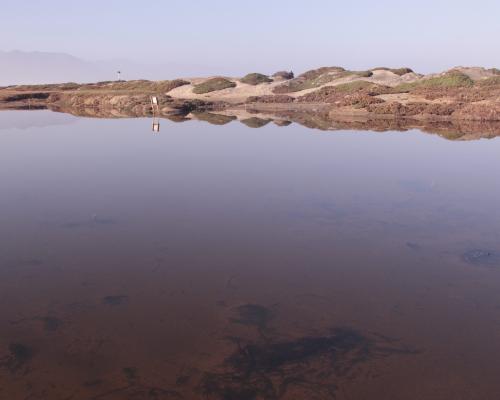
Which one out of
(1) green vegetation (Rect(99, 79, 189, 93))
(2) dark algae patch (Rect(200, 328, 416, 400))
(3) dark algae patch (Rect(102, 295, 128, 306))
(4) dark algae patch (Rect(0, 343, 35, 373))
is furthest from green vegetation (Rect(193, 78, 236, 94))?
(2) dark algae patch (Rect(200, 328, 416, 400))

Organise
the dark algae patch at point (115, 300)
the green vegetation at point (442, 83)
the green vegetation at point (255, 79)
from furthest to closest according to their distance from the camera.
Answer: the green vegetation at point (255, 79)
the green vegetation at point (442, 83)
the dark algae patch at point (115, 300)

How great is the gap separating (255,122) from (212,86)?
36.0 m

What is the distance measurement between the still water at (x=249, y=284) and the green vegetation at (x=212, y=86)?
2220 inches

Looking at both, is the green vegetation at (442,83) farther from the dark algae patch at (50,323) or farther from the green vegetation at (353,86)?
the dark algae patch at (50,323)

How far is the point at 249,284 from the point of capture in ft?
35.9

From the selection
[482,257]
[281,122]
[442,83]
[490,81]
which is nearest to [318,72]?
[442,83]

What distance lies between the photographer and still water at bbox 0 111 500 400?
7719 mm

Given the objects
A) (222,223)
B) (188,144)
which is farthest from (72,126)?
(222,223)

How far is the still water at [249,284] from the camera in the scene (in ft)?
25.3

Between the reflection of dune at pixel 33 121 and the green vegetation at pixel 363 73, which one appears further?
the green vegetation at pixel 363 73

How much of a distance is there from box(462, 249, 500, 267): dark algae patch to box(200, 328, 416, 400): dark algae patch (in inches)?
197

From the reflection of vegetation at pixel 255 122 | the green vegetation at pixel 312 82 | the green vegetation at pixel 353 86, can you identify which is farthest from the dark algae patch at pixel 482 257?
the green vegetation at pixel 312 82

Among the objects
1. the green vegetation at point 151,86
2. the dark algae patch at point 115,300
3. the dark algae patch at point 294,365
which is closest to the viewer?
the dark algae patch at point 294,365

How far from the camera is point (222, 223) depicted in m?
15.2
